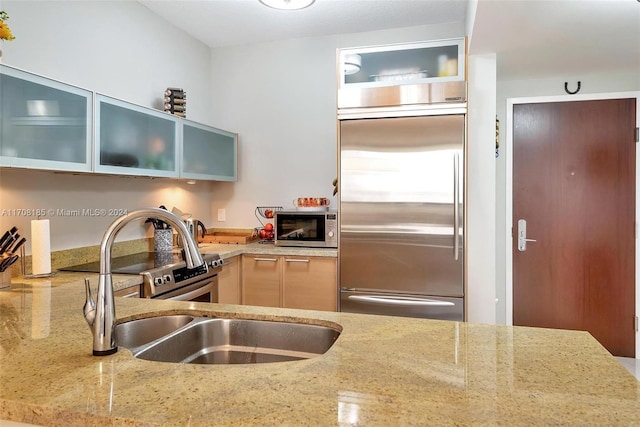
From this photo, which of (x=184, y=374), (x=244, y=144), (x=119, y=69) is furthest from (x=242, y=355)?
(x=244, y=144)

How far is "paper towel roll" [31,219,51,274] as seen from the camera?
2107mm

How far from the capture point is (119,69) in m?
2.85

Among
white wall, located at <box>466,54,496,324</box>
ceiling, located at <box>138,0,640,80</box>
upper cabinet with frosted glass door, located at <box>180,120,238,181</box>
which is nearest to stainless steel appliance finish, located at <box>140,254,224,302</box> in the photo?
upper cabinet with frosted glass door, located at <box>180,120,238,181</box>

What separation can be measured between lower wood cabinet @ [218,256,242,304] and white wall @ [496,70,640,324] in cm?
210

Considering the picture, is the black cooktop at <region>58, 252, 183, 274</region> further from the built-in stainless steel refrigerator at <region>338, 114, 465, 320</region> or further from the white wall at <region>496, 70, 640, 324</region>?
the white wall at <region>496, 70, 640, 324</region>

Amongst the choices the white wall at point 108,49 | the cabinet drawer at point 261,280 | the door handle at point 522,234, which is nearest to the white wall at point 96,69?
the white wall at point 108,49

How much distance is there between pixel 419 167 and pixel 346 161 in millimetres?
501

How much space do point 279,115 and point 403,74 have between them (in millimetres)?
1312

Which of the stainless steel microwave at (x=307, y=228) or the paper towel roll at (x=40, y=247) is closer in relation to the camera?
the paper towel roll at (x=40, y=247)

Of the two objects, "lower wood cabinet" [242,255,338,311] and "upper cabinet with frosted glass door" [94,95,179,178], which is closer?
"upper cabinet with frosted glass door" [94,95,179,178]

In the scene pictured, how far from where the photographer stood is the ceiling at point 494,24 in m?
2.20

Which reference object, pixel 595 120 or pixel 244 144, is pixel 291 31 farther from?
pixel 595 120

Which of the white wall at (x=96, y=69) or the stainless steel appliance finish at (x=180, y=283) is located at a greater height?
the white wall at (x=96, y=69)

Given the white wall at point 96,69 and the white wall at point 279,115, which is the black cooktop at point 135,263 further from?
the white wall at point 279,115
